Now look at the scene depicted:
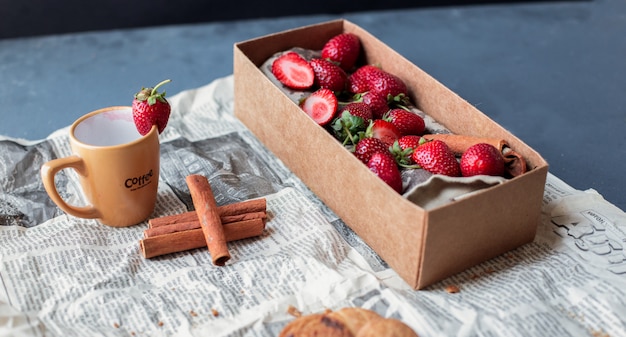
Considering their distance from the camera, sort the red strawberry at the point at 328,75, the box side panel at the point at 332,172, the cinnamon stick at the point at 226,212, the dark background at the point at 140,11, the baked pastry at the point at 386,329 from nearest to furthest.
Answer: the baked pastry at the point at 386,329 → the box side panel at the point at 332,172 → the cinnamon stick at the point at 226,212 → the red strawberry at the point at 328,75 → the dark background at the point at 140,11

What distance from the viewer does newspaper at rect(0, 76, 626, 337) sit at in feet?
2.96

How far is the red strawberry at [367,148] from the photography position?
1.05 meters

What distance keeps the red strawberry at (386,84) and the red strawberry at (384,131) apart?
0.39 feet

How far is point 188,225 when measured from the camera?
1032mm

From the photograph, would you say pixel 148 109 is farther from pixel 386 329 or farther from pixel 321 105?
pixel 386 329

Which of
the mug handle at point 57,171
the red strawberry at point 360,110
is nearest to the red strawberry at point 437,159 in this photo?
the red strawberry at point 360,110

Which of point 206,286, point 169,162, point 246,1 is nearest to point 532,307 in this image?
point 206,286

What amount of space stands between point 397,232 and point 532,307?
198mm

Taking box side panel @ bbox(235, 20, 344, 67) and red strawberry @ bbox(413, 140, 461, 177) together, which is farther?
box side panel @ bbox(235, 20, 344, 67)

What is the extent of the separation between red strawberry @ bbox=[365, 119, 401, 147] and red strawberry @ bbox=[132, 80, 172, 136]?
313 millimetres

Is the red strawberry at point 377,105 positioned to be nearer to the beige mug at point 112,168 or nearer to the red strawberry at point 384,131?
the red strawberry at point 384,131

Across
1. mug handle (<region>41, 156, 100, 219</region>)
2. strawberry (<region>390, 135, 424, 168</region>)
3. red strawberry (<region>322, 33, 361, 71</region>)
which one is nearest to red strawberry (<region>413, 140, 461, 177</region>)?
strawberry (<region>390, 135, 424, 168</region>)

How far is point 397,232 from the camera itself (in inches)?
37.2

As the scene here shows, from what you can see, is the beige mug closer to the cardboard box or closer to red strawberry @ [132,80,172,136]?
red strawberry @ [132,80,172,136]
